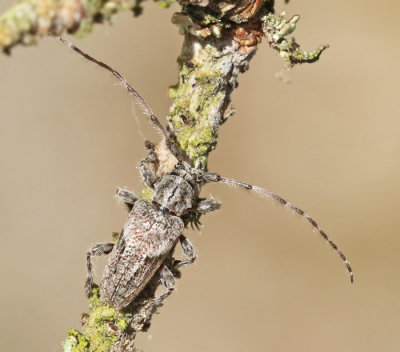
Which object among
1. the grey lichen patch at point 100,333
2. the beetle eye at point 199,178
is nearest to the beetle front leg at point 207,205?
the beetle eye at point 199,178

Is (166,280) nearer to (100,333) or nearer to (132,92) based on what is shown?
(100,333)

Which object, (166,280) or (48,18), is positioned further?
(166,280)

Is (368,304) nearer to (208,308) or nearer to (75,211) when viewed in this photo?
(208,308)

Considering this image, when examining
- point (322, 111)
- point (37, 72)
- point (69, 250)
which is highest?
point (322, 111)

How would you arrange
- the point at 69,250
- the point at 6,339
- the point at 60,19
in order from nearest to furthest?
1. the point at 60,19
2. the point at 6,339
3. the point at 69,250

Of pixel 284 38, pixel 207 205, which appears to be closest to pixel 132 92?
pixel 207 205

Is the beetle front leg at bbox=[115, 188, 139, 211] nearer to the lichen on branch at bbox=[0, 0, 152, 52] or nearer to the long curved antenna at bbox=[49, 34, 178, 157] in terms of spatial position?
the long curved antenna at bbox=[49, 34, 178, 157]

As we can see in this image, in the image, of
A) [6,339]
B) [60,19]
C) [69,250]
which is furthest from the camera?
[69,250]

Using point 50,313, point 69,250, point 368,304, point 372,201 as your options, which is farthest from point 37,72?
point 368,304
